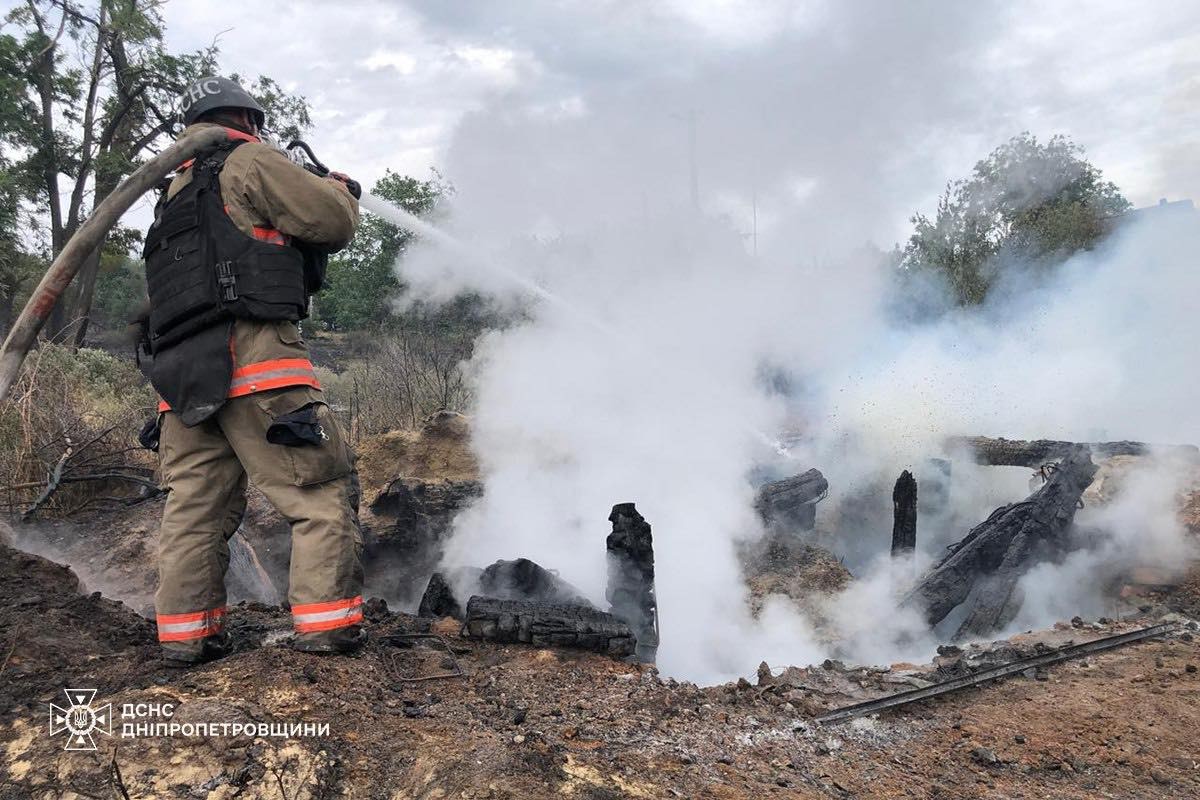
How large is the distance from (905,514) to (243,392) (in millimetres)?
5645

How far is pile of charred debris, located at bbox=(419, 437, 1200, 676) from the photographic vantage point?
3.65 metres

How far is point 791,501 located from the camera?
6.93m

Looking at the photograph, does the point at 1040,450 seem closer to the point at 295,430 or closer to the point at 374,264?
the point at 295,430

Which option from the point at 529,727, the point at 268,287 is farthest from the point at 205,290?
the point at 529,727

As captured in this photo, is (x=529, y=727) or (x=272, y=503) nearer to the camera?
(x=529, y=727)

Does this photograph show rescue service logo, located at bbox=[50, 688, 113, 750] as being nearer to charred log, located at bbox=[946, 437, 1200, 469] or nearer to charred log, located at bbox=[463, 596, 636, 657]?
charred log, located at bbox=[463, 596, 636, 657]

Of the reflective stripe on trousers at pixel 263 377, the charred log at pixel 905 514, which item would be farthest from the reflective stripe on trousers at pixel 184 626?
the charred log at pixel 905 514

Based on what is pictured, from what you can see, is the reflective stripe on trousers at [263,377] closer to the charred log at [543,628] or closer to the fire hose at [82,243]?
the fire hose at [82,243]

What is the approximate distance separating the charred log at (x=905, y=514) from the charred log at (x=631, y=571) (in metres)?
2.91

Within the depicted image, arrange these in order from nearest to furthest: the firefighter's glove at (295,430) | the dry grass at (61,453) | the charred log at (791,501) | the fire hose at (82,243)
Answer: the firefighter's glove at (295,430) < the fire hose at (82,243) < the dry grass at (61,453) < the charred log at (791,501)

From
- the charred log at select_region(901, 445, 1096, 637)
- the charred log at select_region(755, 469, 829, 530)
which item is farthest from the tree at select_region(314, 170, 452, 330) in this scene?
the charred log at select_region(901, 445, 1096, 637)

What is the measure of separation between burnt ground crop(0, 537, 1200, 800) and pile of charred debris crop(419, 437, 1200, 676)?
0.22 m

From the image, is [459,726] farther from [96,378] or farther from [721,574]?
[96,378]

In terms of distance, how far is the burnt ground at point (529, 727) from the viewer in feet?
6.35
